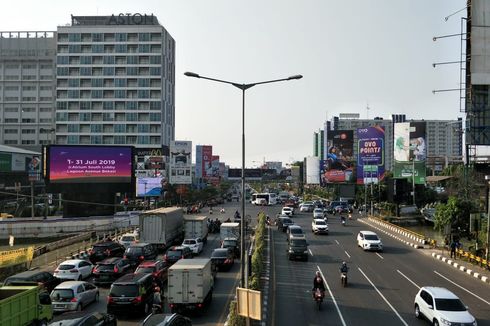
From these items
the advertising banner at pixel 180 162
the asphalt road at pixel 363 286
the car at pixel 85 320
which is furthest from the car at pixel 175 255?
the advertising banner at pixel 180 162

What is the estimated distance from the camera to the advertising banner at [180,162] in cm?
7650

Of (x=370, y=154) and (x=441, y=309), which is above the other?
(x=370, y=154)

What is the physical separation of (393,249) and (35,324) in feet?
98.9

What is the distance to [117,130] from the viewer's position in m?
120

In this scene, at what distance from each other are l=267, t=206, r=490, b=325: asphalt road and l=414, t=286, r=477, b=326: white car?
0.68 metres

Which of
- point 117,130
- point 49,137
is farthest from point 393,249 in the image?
point 49,137

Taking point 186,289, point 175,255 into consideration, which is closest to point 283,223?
point 175,255

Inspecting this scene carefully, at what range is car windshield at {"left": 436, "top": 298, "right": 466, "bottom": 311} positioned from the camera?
1751cm

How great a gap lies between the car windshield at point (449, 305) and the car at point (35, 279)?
15684 millimetres

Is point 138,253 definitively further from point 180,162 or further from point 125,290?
point 180,162

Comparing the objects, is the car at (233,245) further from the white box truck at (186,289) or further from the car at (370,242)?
the white box truck at (186,289)

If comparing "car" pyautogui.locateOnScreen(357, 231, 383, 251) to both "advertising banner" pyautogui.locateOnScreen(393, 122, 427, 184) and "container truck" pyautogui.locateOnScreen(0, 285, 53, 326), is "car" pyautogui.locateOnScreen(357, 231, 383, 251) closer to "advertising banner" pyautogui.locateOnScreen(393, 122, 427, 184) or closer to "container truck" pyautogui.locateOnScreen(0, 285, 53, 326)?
"container truck" pyautogui.locateOnScreen(0, 285, 53, 326)

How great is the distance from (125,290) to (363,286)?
12.6 metres

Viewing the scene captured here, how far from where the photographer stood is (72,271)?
26.2 m
